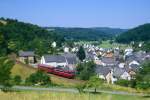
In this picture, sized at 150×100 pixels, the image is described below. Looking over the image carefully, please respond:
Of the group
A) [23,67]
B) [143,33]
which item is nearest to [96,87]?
[23,67]

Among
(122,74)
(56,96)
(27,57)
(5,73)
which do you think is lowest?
(122,74)

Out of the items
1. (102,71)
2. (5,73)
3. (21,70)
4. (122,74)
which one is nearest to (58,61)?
(102,71)

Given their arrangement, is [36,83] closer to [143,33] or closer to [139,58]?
[139,58]

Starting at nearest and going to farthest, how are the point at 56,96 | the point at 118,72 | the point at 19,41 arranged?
the point at 56,96
the point at 118,72
the point at 19,41

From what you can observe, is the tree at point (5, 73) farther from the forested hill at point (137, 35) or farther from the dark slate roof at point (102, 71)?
the forested hill at point (137, 35)

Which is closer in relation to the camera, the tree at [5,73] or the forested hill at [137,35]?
the tree at [5,73]

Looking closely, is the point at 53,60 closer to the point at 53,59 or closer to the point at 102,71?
the point at 53,59

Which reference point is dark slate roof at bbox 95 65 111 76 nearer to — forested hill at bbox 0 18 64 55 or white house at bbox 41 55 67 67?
white house at bbox 41 55 67 67

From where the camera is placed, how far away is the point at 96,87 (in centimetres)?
2567

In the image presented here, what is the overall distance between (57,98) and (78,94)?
2.55 m

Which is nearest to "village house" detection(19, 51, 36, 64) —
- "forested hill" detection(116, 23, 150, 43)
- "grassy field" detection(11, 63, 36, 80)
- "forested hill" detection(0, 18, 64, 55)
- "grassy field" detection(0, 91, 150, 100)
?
"forested hill" detection(0, 18, 64, 55)

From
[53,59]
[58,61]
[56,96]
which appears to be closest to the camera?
[56,96]

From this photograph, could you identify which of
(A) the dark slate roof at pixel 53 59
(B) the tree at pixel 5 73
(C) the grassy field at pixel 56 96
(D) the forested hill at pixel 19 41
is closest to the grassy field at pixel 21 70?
(B) the tree at pixel 5 73

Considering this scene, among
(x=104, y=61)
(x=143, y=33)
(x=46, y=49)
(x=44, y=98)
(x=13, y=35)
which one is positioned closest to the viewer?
(x=44, y=98)
